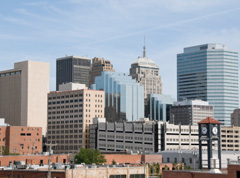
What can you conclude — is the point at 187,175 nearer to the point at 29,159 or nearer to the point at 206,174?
the point at 206,174

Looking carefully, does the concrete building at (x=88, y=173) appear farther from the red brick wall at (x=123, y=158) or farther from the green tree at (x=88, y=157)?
the green tree at (x=88, y=157)

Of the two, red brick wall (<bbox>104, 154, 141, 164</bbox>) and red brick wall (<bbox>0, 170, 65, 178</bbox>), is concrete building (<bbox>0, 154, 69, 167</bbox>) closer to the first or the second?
red brick wall (<bbox>104, 154, 141, 164</bbox>)

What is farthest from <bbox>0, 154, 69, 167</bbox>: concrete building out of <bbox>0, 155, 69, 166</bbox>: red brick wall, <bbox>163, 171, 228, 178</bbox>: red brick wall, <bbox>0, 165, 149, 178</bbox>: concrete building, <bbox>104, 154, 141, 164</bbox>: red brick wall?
<bbox>163, 171, 228, 178</bbox>: red brick wall

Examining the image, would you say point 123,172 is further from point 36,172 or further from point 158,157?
point 158,157

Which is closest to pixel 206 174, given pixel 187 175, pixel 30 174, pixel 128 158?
pixel 187 175

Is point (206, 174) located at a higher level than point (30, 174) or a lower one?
higher


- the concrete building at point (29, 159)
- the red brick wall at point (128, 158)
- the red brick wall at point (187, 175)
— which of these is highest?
the red brick wall at point (187, 175)

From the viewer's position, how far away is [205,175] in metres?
75.6

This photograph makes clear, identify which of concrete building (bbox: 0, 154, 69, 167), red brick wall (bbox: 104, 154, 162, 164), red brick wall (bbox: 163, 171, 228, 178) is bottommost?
red brick wall (bbox: 104, 154, 162, 164)

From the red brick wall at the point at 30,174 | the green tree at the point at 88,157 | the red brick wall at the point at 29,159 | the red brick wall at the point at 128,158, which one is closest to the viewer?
the red brick wall at the point at 30,174

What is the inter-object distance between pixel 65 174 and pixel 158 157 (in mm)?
100310

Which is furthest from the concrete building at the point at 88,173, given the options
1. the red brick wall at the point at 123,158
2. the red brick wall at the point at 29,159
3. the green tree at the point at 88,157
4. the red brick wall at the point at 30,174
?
the green tree at the point at 88,157

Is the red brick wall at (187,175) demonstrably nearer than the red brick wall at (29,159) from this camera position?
Yes

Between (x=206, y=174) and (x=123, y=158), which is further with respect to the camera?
(x=123, y=158)
